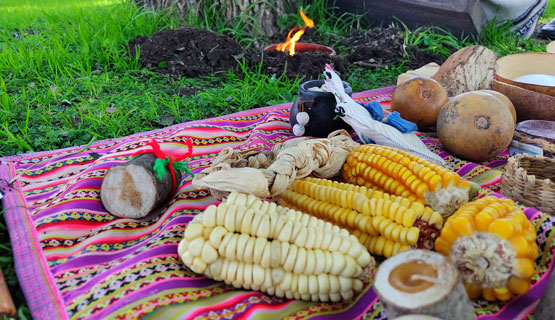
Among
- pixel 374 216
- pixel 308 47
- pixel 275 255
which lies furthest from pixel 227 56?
pixel 275 255

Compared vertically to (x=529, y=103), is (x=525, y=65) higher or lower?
higher

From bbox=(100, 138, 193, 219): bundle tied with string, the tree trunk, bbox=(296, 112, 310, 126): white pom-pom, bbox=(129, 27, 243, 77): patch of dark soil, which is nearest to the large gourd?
bbox=(296, 112, 310, 126): white pom-pom

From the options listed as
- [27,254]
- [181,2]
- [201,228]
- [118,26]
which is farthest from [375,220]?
[181,2]

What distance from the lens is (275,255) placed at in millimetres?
1448

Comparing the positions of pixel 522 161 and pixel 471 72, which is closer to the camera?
pixel 522 161

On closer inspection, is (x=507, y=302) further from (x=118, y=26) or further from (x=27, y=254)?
(x=118, y=26)

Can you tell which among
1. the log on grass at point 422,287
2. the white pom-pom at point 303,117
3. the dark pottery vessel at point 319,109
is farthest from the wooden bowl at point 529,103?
the log on grass at point 422,287

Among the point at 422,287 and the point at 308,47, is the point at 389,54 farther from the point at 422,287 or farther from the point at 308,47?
the point at 422,287

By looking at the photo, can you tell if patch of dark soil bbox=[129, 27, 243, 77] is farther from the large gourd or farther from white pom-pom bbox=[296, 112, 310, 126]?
the large gourd

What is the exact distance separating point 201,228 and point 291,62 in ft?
9.97

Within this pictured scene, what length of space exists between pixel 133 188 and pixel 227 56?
107 inches

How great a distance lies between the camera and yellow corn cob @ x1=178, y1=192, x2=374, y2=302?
1.46 meters

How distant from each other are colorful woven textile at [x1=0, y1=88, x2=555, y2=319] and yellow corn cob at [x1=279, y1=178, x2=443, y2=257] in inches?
8.7

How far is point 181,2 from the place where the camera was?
5457 millimetres
